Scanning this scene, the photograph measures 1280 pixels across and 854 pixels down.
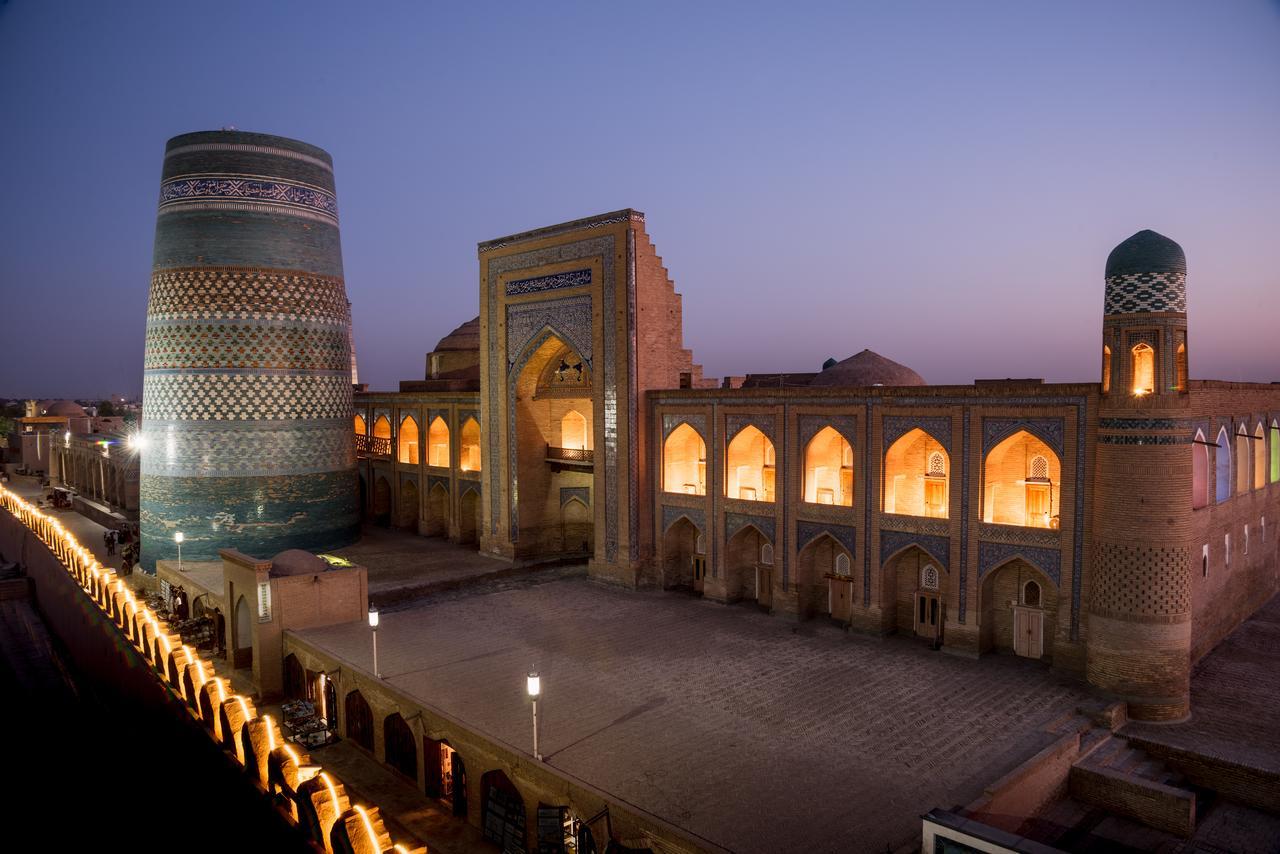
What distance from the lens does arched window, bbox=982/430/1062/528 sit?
40.7 feet

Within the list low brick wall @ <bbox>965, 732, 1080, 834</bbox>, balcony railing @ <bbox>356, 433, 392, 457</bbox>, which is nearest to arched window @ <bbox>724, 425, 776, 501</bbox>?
low brick wall @ <bbox>965, 732, 1080, 834</bbox>

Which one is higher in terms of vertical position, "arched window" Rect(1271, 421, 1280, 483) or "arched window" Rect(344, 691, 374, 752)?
"arched window" Rect(1271, 421, 1280, 483)

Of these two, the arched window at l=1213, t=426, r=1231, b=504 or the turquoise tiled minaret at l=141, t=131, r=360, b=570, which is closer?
the arched window at l=1213, t=426, r=1231, b=504

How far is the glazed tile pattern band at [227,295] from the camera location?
18500 millimetres

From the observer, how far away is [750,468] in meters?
16.0

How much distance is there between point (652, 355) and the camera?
1689 cm

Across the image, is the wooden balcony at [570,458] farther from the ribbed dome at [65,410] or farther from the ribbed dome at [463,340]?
the ribbed dome at [65,410]

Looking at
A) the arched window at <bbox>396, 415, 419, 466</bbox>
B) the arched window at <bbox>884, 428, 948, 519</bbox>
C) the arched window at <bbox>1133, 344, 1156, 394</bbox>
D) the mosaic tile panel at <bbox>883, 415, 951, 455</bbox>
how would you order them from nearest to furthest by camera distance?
the arched window at <bbox>1133, 344, 1156, 394</bbox> < the mosaic tile panel at <bbox>883, 415, 951, 455</bbox> < the arched window at <bbox>884, 428, 948, 519</bbox> < the arched window at <bbox>396, 415, 419, 466</bbox>

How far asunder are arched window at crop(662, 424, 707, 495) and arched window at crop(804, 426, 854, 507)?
2386 millimetres

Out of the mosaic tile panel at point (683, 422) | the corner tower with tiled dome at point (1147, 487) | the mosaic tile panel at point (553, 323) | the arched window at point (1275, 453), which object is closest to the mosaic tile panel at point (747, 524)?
the mosaic tile panel at point (683, 422)

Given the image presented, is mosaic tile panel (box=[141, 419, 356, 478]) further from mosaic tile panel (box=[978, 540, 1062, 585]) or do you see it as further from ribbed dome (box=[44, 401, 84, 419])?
ribbed dome (box=[44, 401, 84, 419])

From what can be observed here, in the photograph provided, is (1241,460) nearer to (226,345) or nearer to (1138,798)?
(1138,798)

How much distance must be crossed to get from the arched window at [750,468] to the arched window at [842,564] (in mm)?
1845

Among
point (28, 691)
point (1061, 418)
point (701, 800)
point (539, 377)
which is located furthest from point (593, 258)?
point (28, 691)
